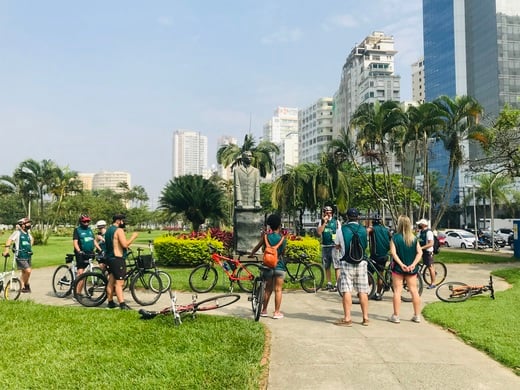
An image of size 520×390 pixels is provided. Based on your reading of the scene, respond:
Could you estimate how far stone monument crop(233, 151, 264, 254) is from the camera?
14.4 m

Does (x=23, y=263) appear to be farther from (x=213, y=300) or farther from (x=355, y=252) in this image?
(x=355, y=252)

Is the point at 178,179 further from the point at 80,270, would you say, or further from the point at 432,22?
the point at 432,22

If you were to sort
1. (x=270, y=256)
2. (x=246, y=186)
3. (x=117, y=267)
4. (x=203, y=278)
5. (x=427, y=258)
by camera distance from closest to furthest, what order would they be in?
1. (x=270, y=256)
2. (x=117, y=267)
3. (x=203, y=278)
4. (x=427, y=258)
5. (x=246, y=186)

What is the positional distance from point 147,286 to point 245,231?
576 cm

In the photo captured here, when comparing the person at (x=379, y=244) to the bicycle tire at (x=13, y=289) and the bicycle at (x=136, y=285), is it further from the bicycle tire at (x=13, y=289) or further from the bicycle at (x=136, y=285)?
the bicycle tire at (x=13, y=289)

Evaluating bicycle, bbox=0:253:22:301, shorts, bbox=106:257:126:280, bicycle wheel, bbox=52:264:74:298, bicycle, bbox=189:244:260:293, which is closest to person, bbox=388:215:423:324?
bicycle, bbox=189:244:260:293

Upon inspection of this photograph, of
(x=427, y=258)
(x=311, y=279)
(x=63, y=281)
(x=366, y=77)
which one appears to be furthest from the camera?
(x=366, y=77)

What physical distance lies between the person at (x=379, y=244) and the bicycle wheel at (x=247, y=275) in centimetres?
248

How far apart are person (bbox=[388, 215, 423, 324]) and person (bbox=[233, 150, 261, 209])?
756cm

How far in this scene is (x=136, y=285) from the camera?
9039mm

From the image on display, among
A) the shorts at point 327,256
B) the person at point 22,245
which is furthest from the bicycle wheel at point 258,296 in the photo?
the person at point 22,245

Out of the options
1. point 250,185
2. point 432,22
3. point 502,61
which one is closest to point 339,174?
point 250,185

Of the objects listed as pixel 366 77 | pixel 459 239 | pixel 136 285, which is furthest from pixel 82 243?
pixel 366 77

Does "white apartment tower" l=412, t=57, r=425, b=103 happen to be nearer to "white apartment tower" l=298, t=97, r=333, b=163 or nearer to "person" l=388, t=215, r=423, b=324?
"white apartment tower" l=298, t=97, r=333, b=163
